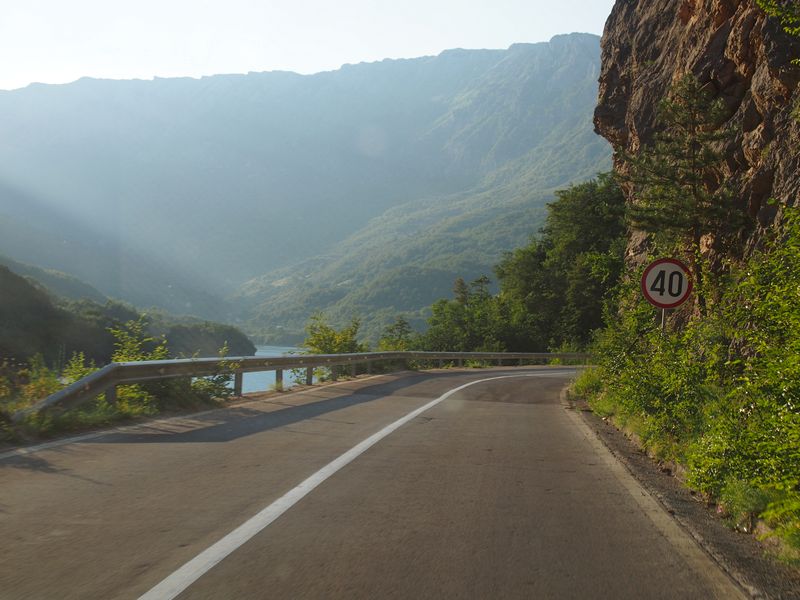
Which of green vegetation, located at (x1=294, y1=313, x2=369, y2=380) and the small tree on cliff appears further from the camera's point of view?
green vegetation, located at (x1=294, y1=313, x2=369, y2=380)

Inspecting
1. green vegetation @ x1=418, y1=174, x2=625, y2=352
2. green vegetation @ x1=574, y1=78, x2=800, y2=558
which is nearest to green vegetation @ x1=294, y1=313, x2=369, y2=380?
green vegetation @ x1=574, y1=78, x2=800, y2=558

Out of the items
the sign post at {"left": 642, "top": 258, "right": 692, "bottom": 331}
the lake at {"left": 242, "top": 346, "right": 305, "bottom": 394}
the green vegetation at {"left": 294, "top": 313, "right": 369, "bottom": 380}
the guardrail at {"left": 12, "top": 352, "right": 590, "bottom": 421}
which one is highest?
the sign post at {"left": 642, "top": 258, "right": 692, "bottom": 331}

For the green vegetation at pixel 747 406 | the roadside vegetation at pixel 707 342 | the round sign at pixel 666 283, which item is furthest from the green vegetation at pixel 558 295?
the green vegetation at pixel 747 406

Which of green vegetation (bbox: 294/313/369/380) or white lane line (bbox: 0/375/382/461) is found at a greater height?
green vegetation (bbox: 294/313/369/380)

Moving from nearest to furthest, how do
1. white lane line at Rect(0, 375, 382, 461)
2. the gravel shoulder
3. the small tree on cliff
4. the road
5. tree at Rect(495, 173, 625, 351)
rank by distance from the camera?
the road → the gravel shoulder → white lane line at Rect(0, 375, 382, 461) → the small tree on cliff → tree at Rect(495, 173, 625, 351)

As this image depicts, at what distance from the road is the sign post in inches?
114

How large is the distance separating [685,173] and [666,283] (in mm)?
8512

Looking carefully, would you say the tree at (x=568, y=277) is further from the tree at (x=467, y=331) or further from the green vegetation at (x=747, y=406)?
the green vegetation at (x=747, y=406)

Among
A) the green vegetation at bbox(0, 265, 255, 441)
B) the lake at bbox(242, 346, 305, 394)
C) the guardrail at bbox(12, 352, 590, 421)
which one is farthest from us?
the lake at bbox(242, 346, 305, 394)

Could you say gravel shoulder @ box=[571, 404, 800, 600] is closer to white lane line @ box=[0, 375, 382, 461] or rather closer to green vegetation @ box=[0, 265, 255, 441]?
white lane line @ box=[0, 375, 382, 461]

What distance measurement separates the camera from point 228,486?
23.1 feet

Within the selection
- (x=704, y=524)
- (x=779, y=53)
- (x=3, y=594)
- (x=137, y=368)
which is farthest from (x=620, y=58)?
(x=3, y=594)

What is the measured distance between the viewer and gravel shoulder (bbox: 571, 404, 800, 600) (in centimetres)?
469

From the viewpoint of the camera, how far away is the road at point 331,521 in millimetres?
4457
